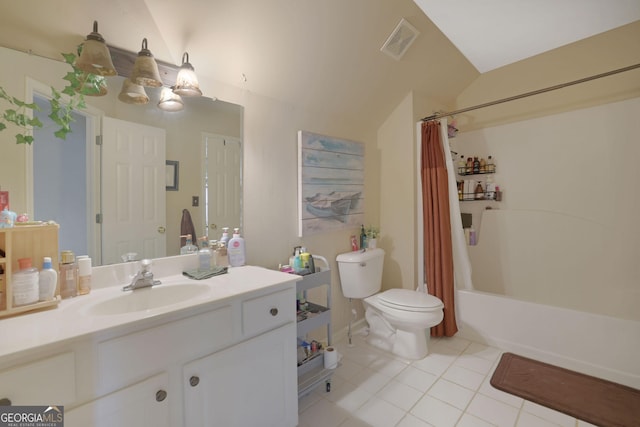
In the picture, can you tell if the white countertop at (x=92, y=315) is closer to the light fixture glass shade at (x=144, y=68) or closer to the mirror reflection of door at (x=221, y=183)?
the mirror reflection of door at (x=221, y=183)

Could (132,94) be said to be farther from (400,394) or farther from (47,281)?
(400,394)

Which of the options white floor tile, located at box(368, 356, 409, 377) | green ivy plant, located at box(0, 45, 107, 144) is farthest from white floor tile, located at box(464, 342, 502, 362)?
green ivy plant, located at box(0, 45, 107, 144)

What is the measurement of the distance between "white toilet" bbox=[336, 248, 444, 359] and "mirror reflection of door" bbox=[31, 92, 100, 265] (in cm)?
168

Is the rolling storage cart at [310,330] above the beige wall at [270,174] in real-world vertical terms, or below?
below

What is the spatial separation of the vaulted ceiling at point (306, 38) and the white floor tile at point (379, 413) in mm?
2016

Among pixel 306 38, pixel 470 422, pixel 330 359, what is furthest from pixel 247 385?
pixel 306 38

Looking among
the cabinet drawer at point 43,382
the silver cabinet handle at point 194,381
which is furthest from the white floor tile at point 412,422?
the cabinet drawer at point 43,382

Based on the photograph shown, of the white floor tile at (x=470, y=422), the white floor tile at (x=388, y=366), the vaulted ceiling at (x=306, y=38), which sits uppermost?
the vaulted ceiling at (x=306, y=38)

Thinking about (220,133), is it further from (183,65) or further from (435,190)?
(435,190)

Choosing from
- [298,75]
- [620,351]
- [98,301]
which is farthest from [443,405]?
[298,75]

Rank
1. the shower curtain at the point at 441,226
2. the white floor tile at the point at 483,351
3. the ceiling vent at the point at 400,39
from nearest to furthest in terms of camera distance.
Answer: the ceiling vent at the point at 400,39, the white floor tile at the point at 483,351, the shower curtain at the point at 441,226

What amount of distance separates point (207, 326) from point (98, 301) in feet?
1.43

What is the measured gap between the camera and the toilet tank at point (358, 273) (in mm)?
2348

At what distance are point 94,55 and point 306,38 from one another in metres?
1.08
